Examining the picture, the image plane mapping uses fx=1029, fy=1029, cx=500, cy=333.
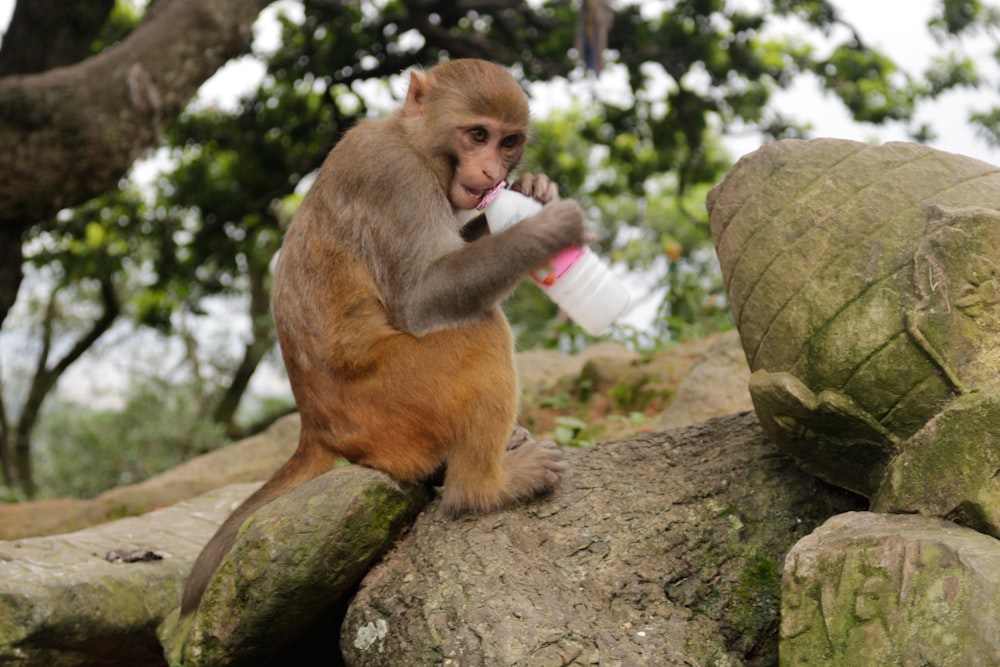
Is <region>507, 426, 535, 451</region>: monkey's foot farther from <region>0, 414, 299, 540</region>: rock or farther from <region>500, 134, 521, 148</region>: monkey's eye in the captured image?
<region>0, 414, 299, 540</region>: rock

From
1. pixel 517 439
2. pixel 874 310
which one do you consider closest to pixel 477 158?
pixel 517 439

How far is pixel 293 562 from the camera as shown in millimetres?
3312

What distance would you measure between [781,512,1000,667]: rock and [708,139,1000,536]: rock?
168 millimetres

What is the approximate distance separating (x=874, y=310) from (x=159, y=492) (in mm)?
4874

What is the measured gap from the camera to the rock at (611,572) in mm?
3043

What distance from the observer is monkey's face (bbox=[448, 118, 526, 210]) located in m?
3.68

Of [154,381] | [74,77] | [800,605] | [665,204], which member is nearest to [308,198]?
[800,605]

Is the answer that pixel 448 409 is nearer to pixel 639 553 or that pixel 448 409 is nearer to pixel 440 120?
pixel 639 553

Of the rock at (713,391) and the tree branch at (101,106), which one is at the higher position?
the tree branch at (101,106)

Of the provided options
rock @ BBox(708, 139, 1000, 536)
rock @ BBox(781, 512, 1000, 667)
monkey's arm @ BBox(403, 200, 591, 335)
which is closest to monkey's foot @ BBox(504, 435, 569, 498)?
monkey's arm @ BBox(403, 200, 591, 335)

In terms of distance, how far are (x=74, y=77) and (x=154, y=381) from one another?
5.41m

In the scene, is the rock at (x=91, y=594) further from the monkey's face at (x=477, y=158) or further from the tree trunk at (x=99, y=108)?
the tree trunk at (x=99, y=108)

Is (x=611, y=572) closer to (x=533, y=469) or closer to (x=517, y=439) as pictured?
(x=533, y=469)

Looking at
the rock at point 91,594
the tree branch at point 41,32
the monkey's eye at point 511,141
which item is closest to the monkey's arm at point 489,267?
the monkey's eye at point 511,141
